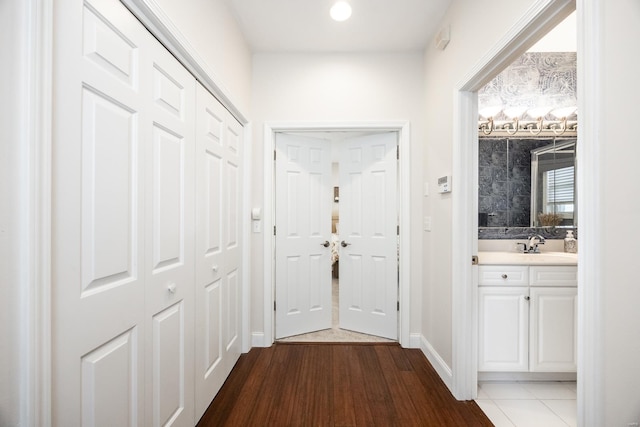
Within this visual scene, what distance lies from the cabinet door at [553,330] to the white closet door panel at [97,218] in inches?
98.3

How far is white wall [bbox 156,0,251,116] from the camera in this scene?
4.95ft

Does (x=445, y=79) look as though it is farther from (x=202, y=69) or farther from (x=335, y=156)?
(x=335, y=156)

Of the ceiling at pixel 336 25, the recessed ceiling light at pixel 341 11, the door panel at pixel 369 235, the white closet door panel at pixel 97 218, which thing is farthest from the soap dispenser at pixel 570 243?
the white closet door panel at pixel 97 218

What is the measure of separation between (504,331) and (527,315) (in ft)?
0.67

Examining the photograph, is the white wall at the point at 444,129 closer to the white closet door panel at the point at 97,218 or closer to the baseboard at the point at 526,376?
the baseboard at the point at 526,376

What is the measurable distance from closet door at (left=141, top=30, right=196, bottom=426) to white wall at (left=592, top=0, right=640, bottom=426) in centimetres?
173

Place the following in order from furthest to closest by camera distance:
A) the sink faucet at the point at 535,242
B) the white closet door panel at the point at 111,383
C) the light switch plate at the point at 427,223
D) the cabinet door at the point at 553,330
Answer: the sink faucet at the point at 535,242, the light switch plate at the point at 427,223, the cabinet door at the point at 553,330, the white closet door panel at the point at 111,383

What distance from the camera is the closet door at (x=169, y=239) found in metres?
1.27

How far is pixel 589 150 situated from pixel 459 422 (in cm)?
168

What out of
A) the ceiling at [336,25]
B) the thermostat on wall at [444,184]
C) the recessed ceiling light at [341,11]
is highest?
the ceiling at [336,25]

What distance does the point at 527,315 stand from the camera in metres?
2.09

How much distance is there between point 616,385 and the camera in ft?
3.25

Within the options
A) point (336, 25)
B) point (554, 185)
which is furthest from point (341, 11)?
point (554, 185)

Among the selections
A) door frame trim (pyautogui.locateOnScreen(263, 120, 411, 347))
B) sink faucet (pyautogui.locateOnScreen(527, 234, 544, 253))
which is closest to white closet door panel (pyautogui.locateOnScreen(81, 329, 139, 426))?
door frame trim (pyautogui.locateOnScreen(263, 120, 411, 347))
